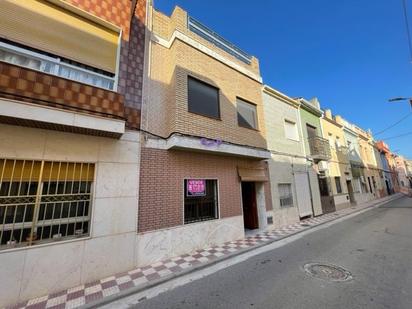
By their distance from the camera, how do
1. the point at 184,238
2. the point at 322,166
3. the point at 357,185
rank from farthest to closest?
the point at 357,185 < the point at 322,166 < the point at 184,238

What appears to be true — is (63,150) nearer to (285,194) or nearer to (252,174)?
(252,174)

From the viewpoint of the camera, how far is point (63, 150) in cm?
441

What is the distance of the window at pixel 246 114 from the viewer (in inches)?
336

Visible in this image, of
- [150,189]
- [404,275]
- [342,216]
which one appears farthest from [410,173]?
[150,189]

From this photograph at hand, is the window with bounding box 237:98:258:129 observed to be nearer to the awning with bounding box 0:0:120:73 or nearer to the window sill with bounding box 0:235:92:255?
the awning with bounding box 0:0:120:73

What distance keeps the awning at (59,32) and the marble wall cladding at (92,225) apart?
6.43ft

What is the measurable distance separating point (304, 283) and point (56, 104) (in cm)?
648

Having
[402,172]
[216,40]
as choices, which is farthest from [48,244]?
[402,172]

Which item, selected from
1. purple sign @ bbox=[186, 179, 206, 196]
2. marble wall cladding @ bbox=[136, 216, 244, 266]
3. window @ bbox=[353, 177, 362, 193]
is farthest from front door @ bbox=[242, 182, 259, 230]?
window @ bbox=[353, 177, 362, 193]

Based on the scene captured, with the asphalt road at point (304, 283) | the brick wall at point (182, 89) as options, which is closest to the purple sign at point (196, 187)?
the brick wall at point (182, 89)

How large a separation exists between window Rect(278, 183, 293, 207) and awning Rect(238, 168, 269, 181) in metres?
1.60

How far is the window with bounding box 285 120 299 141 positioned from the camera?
11.5 meters

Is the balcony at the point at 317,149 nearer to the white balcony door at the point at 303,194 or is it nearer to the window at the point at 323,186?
the window at the point at 323,186

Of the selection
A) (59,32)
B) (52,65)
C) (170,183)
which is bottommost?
(170,183)
